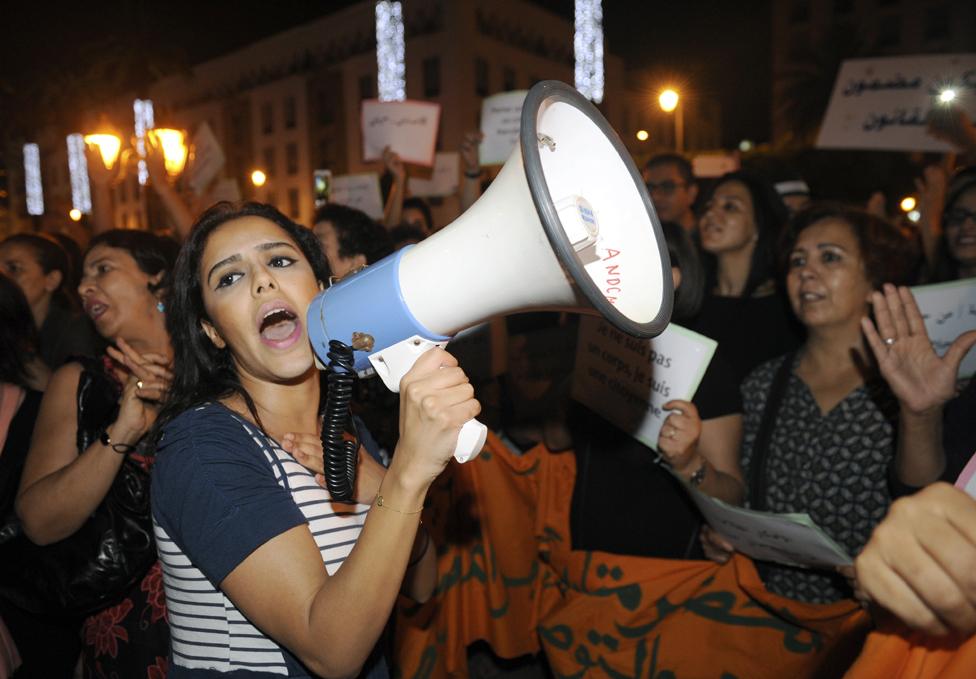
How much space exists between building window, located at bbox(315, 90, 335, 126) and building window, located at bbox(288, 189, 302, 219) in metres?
4.01

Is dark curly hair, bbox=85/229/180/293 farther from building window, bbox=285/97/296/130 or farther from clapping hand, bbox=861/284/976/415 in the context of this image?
building window, bbox=285/97/296/130

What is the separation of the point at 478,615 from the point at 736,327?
1.75 m

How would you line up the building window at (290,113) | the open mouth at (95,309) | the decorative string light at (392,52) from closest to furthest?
the open mouth at (95,309)
the decorative string light at (392,52)
the building window at (290,113)

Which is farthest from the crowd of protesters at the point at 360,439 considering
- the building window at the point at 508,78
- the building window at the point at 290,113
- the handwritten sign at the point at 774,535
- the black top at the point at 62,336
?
the building window at the point at 290,113

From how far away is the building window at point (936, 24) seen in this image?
3391 cm

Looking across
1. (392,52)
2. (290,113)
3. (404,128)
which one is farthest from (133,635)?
(290,113)

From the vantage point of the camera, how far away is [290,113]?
3300 centimetres

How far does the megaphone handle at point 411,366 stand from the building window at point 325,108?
31.7 metres

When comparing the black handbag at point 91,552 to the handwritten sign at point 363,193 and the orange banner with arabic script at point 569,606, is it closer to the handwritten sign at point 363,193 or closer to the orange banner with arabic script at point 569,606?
the orange banner with arabic script at point 569,606

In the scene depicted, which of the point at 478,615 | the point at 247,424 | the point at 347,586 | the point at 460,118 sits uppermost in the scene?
the point at 460,118

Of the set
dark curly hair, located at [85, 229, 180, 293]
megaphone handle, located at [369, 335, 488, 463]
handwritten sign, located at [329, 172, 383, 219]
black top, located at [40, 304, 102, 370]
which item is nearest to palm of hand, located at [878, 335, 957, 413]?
megaphone handle, located at [369, 335, 488, 463]

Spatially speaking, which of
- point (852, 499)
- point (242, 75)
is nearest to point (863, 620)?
point (852, 499)

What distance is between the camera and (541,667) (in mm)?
3295

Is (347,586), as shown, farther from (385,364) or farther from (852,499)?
(852,499)
